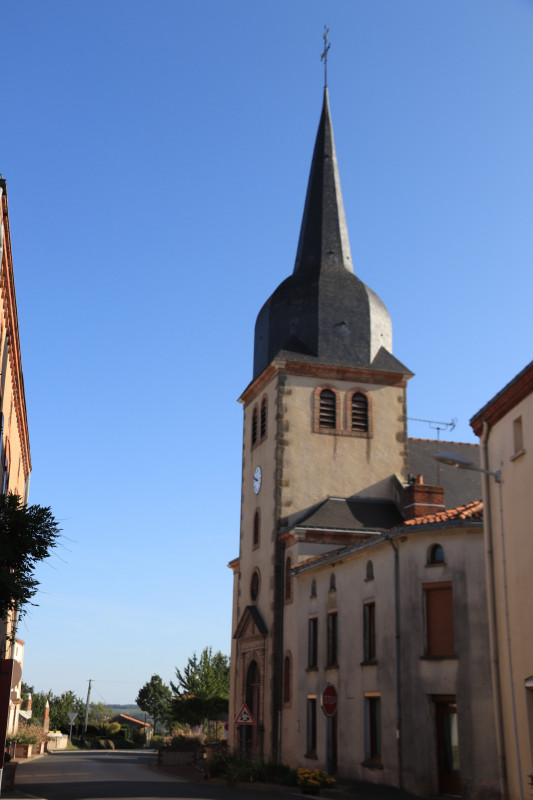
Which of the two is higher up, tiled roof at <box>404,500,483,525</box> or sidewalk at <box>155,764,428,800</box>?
tiled roof at <box>404,500,483,525</box>

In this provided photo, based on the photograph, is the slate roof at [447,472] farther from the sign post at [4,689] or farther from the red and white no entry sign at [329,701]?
the sign post at [4,689]

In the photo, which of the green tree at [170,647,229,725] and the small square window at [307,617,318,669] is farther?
the green tree at [170,647,229,725]

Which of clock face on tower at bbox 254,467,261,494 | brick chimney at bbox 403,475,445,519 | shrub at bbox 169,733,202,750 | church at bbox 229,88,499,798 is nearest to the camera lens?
church at bbox 229,88,499,798

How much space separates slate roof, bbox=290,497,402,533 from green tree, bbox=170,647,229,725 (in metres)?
28.3

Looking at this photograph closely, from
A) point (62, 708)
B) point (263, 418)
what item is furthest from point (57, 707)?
point (263, 418)

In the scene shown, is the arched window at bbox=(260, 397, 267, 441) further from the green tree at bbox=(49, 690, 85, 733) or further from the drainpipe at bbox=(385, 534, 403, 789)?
the green tree at bbox=(49, 690, 85, 733)

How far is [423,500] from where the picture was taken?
1286 inches

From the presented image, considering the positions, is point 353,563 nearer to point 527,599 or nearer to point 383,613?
point 383,613

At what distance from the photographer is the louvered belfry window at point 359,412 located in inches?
1471

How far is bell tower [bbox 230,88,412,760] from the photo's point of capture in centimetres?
3534

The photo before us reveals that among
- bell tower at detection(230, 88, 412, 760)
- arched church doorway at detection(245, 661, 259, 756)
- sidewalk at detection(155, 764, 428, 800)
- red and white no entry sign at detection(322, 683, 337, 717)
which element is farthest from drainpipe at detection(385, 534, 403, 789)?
arched church doorway at detection(245, 661, 259, 756)

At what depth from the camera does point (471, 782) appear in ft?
66.5

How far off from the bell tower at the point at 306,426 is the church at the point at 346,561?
7 cm

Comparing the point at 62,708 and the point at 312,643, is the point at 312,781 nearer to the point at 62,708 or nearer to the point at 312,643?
the point at 312,643
